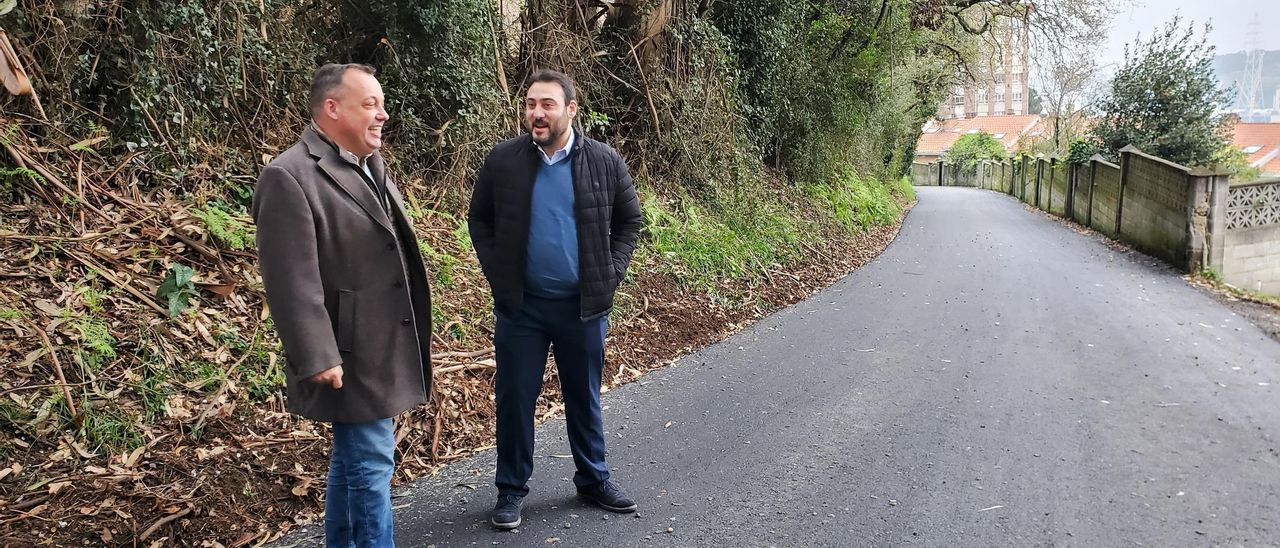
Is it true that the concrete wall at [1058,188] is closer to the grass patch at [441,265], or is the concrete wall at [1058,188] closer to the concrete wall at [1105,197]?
the concrete wall at [1105,197]

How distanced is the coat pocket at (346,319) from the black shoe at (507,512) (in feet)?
4.23

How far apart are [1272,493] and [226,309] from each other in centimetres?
580

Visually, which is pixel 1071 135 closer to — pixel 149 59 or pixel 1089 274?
pixel 1089 274

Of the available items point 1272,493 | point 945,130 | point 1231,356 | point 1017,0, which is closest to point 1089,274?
point 1231,356

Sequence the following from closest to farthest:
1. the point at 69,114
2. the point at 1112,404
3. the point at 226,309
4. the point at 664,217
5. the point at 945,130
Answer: the point at 226,309, the point at 69,114, the point at 1112,404, the point at 664,217, the point at 945,130

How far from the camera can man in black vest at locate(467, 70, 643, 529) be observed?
3.81m

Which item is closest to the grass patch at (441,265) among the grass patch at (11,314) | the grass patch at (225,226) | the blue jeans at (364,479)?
the grass patch at (225,226)

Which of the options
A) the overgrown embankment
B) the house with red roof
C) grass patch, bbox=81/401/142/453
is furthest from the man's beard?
the house with red roof

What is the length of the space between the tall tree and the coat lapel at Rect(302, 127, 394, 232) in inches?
855

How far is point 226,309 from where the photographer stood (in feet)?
16.5

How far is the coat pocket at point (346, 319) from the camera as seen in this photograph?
9.52 feet

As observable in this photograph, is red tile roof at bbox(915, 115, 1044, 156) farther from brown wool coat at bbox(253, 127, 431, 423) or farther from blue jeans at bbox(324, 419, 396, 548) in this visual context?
blue jeans at bbox(324, 419, 396, 548)

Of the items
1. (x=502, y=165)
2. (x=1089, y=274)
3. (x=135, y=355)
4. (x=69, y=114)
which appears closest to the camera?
(x=502, y=165)

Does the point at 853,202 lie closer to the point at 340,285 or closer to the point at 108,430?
the point at 108,430
